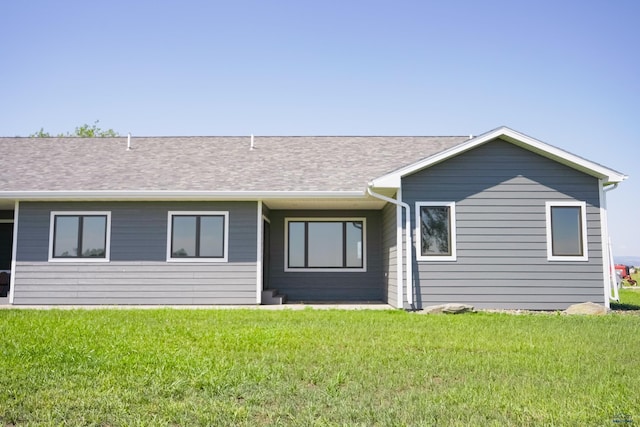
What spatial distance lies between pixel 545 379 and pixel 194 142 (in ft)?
45.0

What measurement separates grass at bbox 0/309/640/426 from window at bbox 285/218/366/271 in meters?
6.19

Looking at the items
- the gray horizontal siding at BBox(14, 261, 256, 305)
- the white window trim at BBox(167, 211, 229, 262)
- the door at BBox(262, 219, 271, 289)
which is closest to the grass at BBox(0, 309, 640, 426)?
the gray horizontal siding at BBox(14, 261, 256, 305)

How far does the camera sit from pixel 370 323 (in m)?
8.75

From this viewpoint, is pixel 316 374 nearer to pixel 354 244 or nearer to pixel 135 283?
pixel 135 283

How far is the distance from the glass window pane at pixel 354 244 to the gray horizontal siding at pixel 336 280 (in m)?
0.24

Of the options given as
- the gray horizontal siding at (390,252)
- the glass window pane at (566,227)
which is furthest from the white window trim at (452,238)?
the glass window pane at (566,227)

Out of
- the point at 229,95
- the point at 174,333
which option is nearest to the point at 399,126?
the point at 229,95

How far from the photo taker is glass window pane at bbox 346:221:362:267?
48.4 ft

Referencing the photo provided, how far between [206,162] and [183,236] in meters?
2.69

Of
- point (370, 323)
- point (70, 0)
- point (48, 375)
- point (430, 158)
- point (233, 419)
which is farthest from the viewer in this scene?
point (70, 0)

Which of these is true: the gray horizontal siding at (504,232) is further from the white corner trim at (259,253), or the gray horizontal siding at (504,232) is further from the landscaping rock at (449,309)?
the white corner trim at (259,253)

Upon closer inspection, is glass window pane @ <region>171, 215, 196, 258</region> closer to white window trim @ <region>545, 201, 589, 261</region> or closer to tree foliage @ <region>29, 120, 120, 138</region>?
white window trim @ <region>545, 201, 589, 261</region>

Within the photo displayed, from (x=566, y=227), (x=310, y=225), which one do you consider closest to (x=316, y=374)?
(x=566, y=227)

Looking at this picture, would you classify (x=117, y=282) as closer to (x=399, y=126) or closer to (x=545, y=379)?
(x=545, y=379)
